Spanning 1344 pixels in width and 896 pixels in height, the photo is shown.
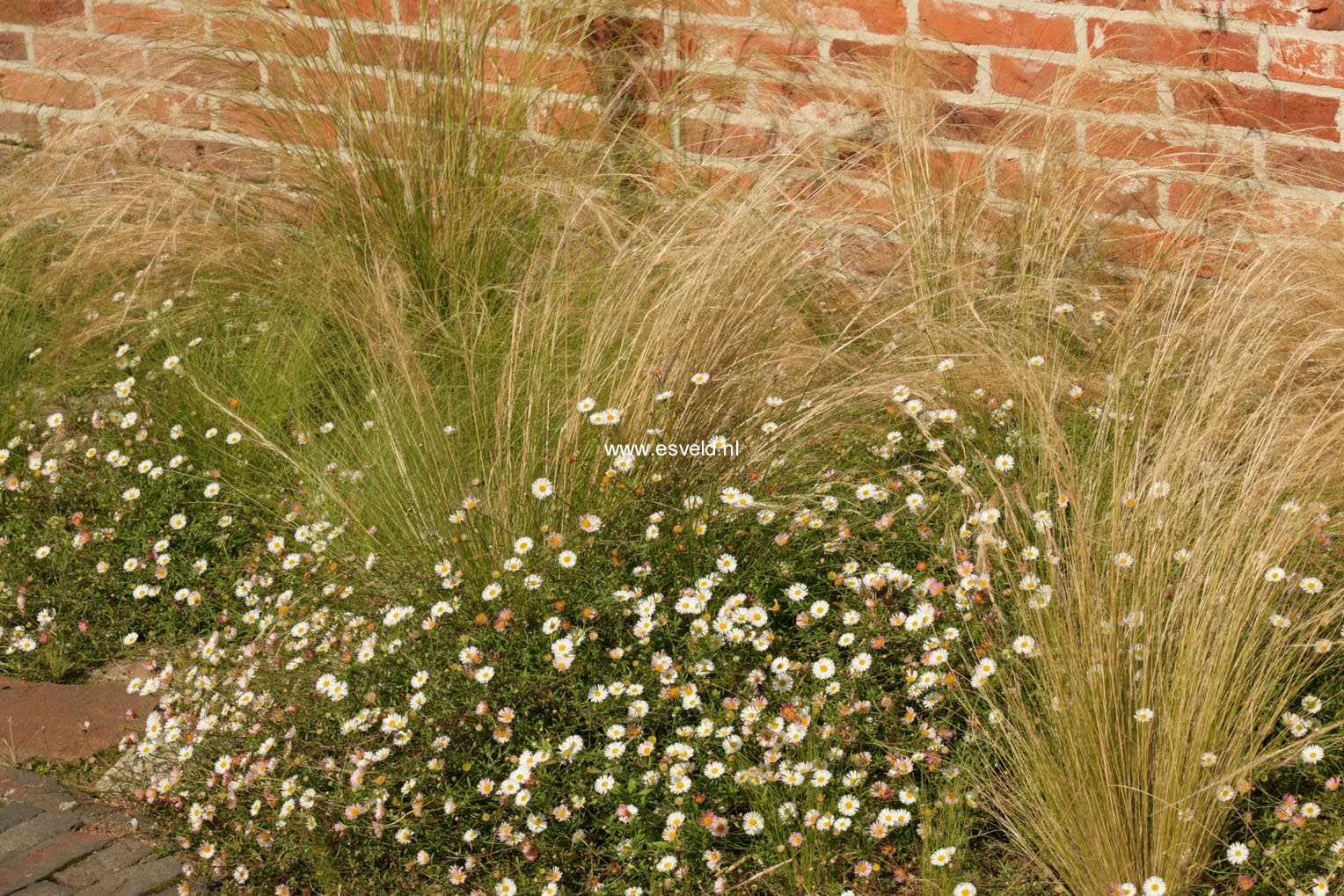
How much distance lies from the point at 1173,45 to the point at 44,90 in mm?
4378

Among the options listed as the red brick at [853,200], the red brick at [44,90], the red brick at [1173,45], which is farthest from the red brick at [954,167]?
the red brick at [44,90]

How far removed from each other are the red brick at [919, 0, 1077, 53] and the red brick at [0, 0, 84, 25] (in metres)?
3.37

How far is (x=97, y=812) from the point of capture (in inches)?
118

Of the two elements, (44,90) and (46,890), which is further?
(44,90)

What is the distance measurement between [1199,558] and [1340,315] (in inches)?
45.0

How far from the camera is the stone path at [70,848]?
276 cm

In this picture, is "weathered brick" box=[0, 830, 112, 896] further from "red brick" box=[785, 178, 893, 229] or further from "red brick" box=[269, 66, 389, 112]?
"red brick" box=[785, 178, 893, 229]

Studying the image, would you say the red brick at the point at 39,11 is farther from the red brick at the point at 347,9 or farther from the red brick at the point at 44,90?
the red brick at the point at 347,9

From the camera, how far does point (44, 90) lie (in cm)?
572

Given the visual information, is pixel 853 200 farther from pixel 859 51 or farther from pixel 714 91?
pixel 714 91

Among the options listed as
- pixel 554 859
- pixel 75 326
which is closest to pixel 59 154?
pixel 75 326

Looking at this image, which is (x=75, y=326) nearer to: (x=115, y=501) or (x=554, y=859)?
(x=115, y=501)

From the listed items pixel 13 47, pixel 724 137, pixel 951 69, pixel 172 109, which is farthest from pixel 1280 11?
pixel 13 47

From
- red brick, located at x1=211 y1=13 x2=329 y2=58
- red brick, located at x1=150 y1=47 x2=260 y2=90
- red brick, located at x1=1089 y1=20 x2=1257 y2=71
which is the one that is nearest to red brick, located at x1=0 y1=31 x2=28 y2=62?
red brick, located at x1=150 y1=47 x2=260 y2=90
